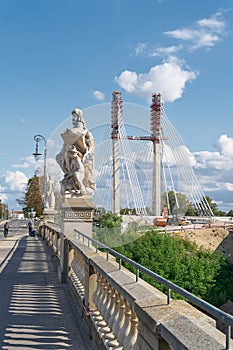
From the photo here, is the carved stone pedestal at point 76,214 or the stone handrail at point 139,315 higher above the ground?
the carved stone pedestal at point 76,214

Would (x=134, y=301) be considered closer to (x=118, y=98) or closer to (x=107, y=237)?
(x=107, y=237)

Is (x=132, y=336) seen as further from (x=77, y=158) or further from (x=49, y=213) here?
(x=49, y=213)

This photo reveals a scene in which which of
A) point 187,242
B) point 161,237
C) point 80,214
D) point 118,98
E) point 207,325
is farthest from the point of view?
point 118,98

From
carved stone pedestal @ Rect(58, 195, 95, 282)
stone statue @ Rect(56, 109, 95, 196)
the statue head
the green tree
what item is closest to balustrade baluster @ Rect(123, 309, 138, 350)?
carved stone pedestal @ Rect(58, 195, 95, 282)

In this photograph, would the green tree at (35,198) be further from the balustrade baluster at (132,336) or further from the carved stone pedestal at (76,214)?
the balustrade baluster at (132,336)

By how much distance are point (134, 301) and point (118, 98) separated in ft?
225

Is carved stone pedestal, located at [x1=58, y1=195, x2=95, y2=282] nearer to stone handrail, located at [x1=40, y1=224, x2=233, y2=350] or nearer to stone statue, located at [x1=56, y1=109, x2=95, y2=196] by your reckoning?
stone statue, located at [x1=56, y1=109, x2=95, y2=196]

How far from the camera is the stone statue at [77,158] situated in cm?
1108

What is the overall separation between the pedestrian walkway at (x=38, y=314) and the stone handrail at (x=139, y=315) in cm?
24

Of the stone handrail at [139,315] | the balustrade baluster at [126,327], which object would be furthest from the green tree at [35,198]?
the balustrade baluster at [126,327]

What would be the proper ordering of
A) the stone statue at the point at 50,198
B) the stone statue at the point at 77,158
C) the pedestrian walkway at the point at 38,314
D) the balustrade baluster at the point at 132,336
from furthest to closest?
the stone statue at the point at 50,198 < the stone statue at the point at 77,158 < the pedestrian walkway at the point at 38,314 < the balustrade baluster at the point at 132,336

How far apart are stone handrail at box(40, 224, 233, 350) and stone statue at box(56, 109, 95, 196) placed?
4.10 meters

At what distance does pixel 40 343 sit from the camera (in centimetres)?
522

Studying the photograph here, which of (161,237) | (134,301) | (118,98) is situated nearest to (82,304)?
(134,301)
